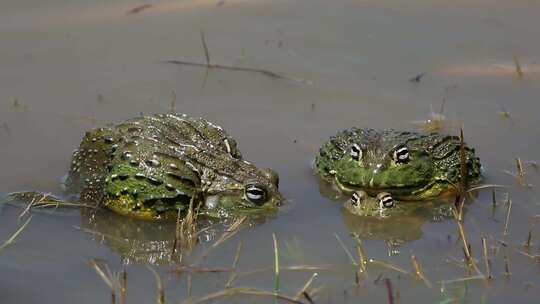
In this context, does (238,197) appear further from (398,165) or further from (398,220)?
(398,165)

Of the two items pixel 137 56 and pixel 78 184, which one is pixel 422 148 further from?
pixel 137 56

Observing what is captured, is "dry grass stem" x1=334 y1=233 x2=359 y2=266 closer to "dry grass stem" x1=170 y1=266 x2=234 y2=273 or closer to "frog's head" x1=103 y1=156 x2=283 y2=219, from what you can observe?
"frog's head" x1=103 y1=156 x2=283 y2=219

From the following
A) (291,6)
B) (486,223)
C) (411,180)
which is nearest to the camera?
(486,223)

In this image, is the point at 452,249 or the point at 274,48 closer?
the point at 452,249

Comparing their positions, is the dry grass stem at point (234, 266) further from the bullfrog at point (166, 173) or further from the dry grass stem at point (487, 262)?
the dry grass stem at point (487, 262)

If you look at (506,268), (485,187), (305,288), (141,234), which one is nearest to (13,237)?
(141,234)

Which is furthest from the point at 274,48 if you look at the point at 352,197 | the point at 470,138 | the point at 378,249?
the point at 378,249
